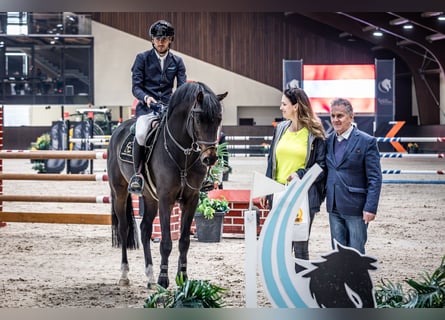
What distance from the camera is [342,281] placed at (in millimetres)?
2953

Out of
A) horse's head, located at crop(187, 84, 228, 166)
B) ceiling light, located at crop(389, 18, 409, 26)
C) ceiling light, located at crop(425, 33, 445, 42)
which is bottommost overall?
horse's head, located at crop(187, 84, 228, 166)

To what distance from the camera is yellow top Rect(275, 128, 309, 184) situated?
3285 mm

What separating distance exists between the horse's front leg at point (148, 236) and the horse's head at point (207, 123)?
1.15m

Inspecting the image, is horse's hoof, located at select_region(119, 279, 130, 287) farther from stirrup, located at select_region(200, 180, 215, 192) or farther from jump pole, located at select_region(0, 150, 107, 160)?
jump pole, located at select_region(0, 150, 107, 160)

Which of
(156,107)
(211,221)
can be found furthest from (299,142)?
(211,221)

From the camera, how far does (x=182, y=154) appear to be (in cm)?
429

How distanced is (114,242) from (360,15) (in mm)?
15627

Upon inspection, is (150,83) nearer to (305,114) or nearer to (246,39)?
(305,114)

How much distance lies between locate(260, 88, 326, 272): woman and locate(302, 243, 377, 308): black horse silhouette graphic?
1.26ft

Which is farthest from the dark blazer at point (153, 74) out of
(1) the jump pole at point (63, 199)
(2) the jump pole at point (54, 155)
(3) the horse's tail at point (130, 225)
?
(1) the jump pole at point (63, 199)

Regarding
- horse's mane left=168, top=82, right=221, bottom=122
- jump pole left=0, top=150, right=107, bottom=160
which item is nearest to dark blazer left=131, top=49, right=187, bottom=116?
horse's mane left=168, top=82, right=221, bottom=122

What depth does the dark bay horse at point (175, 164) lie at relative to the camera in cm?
378

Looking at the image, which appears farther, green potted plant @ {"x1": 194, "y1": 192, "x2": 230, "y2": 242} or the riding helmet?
green potted plant @ {"x1": 194, "y1": 192, "x2": 230, "y2": 242}

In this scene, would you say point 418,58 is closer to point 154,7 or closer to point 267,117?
point 267,117
